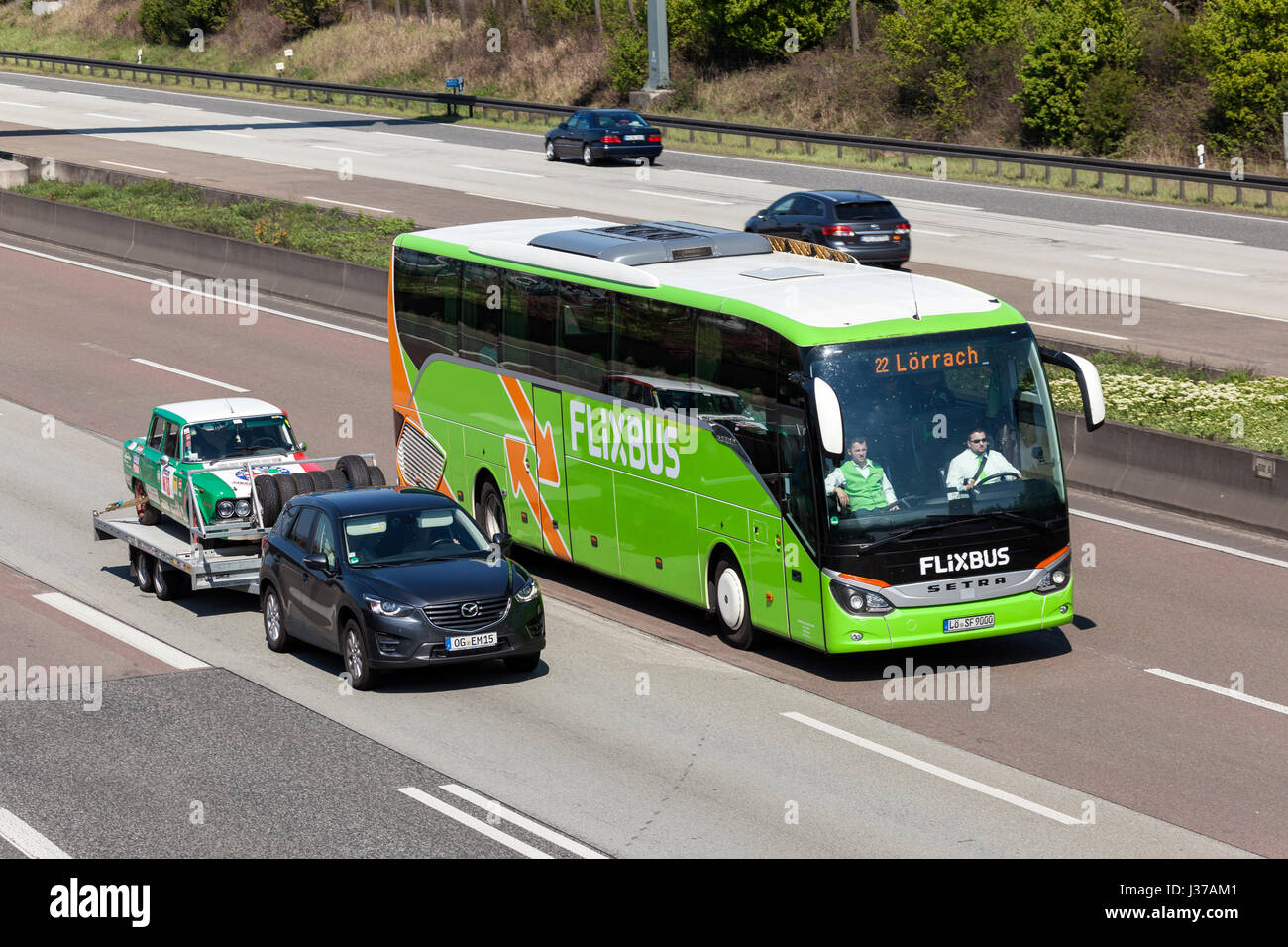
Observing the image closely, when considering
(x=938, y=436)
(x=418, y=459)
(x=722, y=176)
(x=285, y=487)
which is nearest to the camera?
(x=938, y=436)

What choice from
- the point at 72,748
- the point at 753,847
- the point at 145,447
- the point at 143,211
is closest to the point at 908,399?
the point at 753,847

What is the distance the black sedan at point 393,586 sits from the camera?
14117 mm

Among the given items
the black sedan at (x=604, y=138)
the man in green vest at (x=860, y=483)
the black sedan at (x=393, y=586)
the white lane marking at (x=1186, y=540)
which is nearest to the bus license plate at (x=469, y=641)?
the black sedan at (x=393, y=586)

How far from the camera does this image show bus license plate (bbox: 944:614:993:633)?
1419cm

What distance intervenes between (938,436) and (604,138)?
1540 inches

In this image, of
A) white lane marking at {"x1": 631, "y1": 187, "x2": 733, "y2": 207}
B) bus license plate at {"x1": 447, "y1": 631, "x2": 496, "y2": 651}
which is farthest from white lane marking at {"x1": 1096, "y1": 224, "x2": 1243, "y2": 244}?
bus license plate at {"x1": 447, "y1": 631, "x2": 496, "y2": 651}

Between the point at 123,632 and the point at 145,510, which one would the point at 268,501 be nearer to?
the point at 123,632

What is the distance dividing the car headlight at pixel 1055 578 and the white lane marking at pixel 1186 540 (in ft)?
13.5

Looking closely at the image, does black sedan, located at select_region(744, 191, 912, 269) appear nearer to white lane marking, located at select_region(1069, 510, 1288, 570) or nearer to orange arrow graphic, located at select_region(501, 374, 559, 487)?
white lane marking, located at select_region(1069, 510, 1288, 570)

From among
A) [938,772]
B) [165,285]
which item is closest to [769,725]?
[938,772]

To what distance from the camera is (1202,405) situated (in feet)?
71.6

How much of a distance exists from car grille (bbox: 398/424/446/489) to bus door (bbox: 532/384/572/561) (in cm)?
228

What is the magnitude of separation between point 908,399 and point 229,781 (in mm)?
6084

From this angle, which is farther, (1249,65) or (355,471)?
(1249,65)
